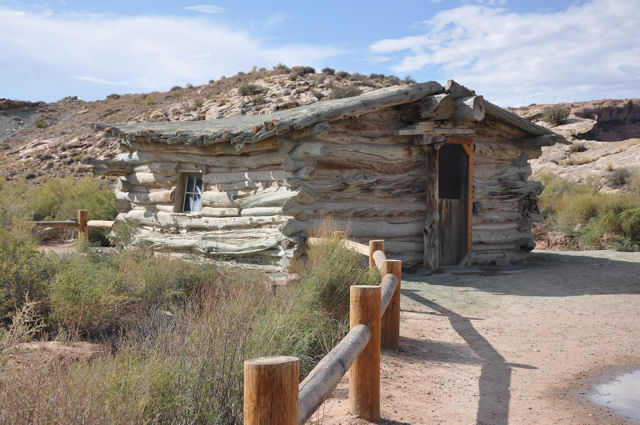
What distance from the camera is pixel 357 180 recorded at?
10.3 meters

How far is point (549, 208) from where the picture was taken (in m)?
20.1

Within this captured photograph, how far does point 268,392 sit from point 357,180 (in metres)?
8.36

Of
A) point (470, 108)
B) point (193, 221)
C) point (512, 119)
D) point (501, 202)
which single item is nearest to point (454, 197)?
point (501, 202)

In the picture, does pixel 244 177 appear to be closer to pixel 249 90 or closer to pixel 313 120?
pixel 313 120

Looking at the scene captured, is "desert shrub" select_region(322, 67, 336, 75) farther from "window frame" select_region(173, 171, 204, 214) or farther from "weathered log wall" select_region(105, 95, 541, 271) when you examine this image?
"window frame" select_region(173, 171, 204, 214)

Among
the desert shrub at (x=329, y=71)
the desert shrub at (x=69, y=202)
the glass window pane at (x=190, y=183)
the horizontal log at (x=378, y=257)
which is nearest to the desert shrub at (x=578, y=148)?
the desert shrub at (x=329, y=71)

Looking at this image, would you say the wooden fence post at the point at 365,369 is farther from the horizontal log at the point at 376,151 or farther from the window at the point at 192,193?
the window at the point at 192,193

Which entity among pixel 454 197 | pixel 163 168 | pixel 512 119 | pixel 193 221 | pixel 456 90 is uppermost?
pixel 456 90

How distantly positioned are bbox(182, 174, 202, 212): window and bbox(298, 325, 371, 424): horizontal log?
912 cm

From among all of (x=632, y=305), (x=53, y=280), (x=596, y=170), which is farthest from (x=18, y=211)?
(x=596, y=170)

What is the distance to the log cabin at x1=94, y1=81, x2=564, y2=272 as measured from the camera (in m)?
9.81

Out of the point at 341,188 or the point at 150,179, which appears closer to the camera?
the point at 341,188

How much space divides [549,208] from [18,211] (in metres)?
17.7

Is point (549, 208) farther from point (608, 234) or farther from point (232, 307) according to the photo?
point (232, 307)
